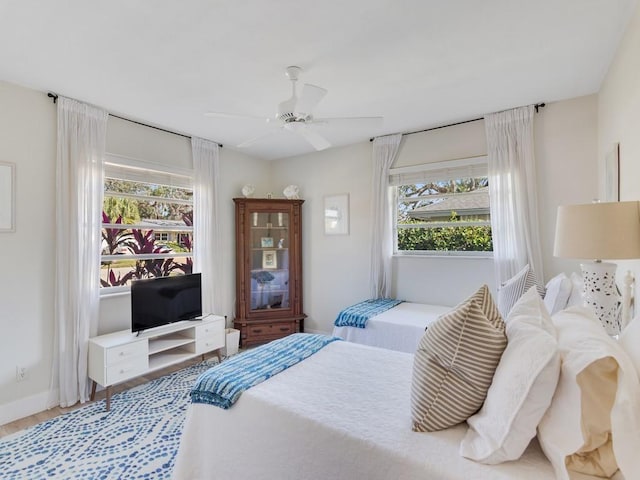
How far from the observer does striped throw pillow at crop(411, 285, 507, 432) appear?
1238 mm

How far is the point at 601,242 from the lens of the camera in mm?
1491

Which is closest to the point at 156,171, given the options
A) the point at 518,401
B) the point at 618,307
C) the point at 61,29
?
the point at 61,29

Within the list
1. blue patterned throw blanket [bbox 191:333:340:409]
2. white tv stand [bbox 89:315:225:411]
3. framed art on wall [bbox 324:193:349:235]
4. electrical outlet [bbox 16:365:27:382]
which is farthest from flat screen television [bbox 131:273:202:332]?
framed art on wall [bbox 324:193:349:235]

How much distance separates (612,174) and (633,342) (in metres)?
1.60

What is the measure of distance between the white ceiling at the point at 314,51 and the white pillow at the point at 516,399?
171 centimetres

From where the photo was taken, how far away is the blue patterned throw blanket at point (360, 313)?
123 inches

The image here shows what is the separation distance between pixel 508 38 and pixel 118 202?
11.7 ft

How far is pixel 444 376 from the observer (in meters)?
1.27

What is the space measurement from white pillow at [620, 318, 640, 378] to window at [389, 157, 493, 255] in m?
2.34

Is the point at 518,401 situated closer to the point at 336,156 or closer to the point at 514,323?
the point at 514,323

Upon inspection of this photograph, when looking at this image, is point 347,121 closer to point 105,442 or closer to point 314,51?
point 314,51

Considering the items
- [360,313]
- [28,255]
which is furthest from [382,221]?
[28,255]

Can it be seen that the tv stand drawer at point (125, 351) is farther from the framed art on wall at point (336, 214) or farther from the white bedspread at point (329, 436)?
the framed art on wall at point (336, 214)

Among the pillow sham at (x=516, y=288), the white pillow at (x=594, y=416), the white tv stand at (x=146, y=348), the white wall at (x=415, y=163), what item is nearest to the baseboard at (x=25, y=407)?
the white tv stand at (x=146, y=348)
